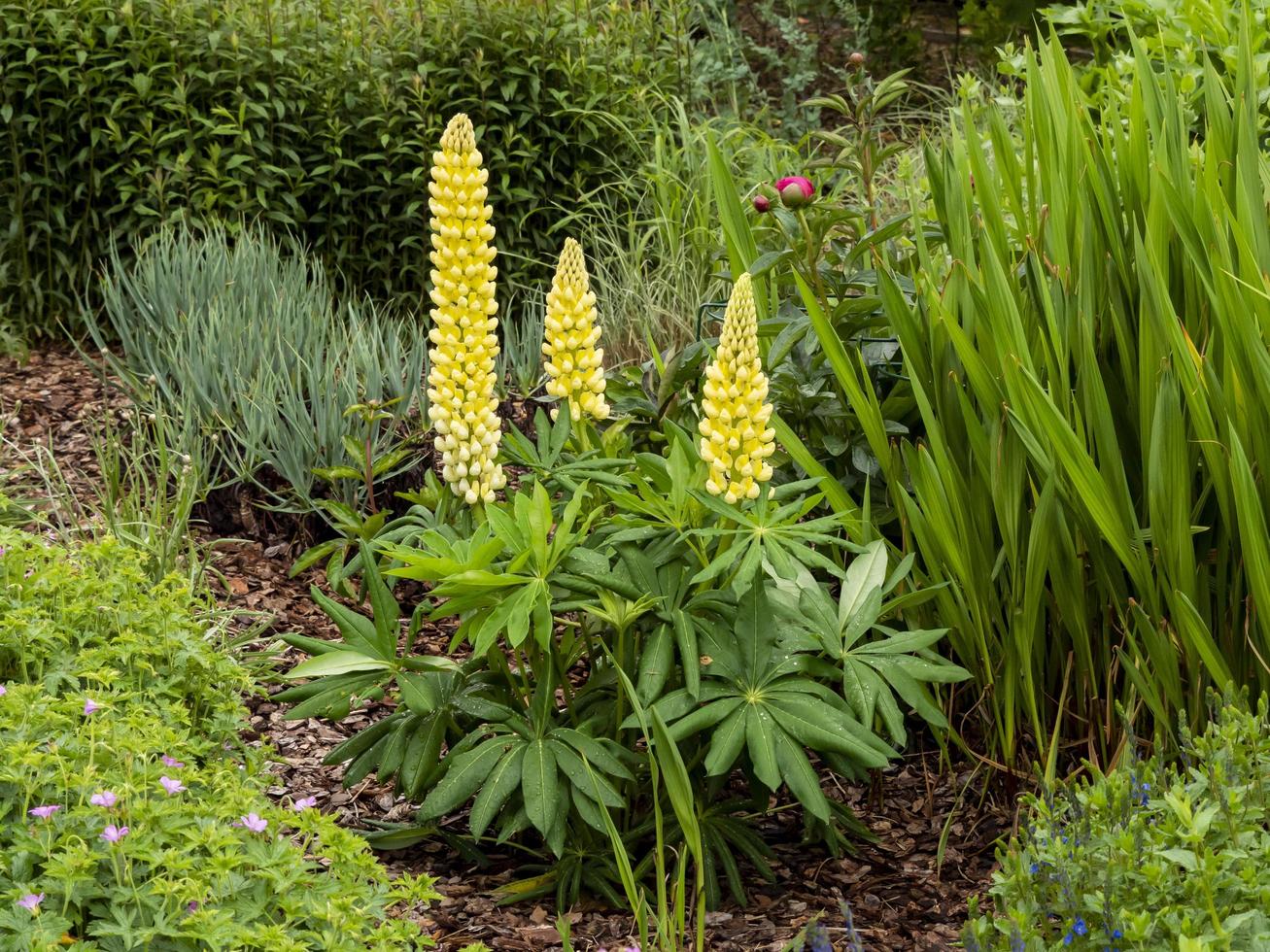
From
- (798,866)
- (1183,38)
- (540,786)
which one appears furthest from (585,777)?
(1183,38)

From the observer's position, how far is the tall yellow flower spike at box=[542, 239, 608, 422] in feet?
8.93

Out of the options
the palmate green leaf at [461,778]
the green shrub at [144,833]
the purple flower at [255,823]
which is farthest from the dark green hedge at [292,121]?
the purple flower at [255,823]

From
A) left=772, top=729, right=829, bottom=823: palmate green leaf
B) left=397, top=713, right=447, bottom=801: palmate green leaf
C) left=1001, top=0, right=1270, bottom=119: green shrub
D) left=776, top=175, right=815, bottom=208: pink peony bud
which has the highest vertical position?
left=1001, top=0, right=1270, bottom=119: green shrub

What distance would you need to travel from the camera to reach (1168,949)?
1.74 metres

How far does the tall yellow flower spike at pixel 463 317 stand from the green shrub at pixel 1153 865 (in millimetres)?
1252

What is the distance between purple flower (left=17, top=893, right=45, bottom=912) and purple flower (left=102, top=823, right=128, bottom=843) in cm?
11

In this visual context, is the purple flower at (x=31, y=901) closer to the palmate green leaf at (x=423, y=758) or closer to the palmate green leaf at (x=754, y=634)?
the palmate green leaf at (x=423, y=758)

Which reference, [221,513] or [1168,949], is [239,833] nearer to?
[1168,949]

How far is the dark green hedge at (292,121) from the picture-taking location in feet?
18.7

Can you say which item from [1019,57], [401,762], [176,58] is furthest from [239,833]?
[1019,57]

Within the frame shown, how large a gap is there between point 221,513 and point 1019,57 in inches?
158

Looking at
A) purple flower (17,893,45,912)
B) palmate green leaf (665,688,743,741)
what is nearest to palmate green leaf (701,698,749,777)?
palmate green leaf (665,688,743,741)

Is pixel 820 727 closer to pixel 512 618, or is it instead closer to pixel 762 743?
pixel 762 743

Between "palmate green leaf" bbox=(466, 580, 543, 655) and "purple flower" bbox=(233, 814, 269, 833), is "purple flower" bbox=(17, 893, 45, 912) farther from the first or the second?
"palmate green leaf" bbox=(466, 580, 543, 655)
